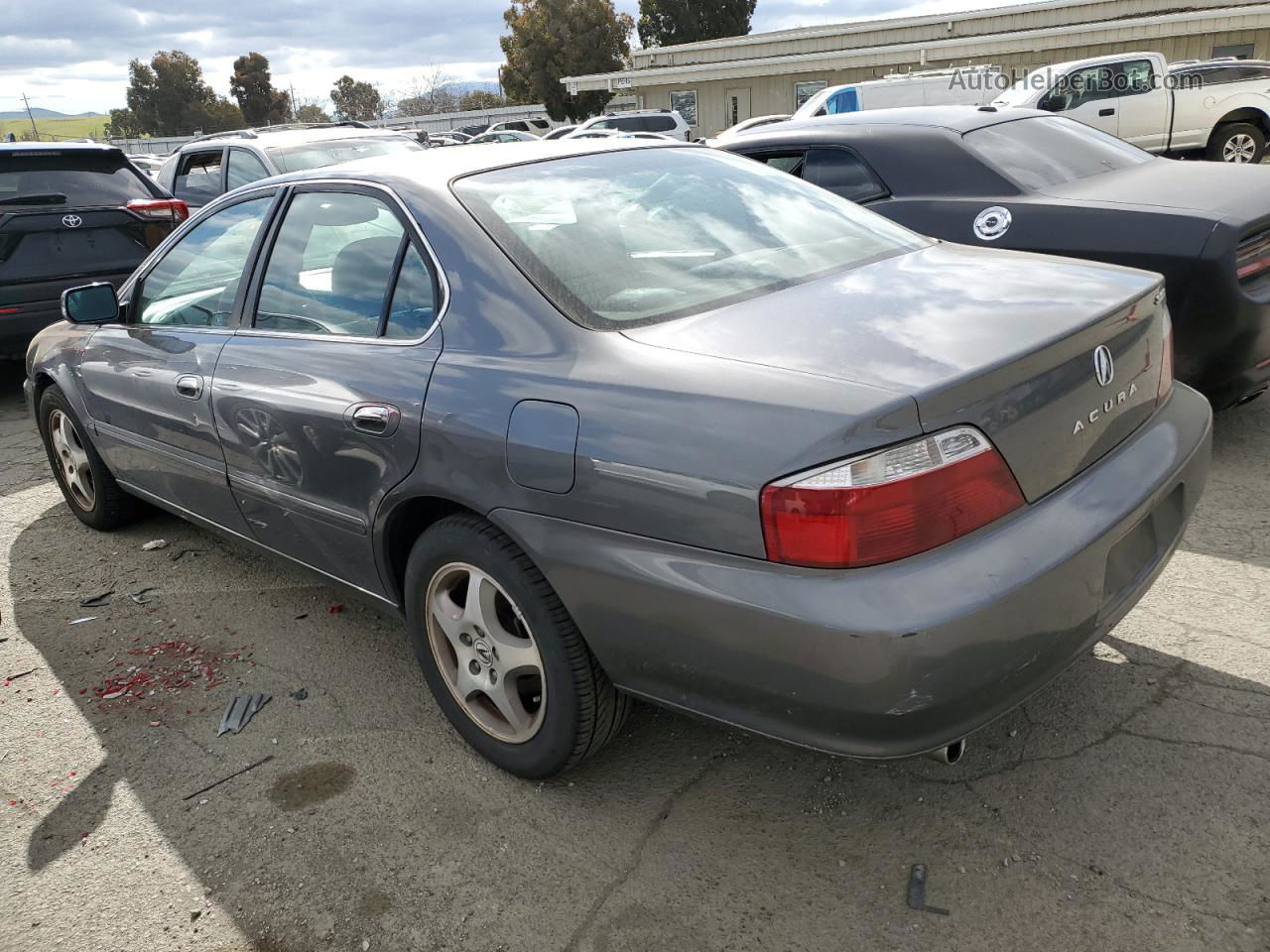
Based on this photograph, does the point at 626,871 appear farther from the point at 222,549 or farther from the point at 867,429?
the point at 222,549

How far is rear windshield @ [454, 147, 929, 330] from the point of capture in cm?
248

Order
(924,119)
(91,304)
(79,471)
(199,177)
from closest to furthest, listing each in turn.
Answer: (91,304), (79,471), (924,119), (199,177)

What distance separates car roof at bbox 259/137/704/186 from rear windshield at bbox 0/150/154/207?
4560 mm

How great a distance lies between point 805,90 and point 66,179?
27321 millimetres

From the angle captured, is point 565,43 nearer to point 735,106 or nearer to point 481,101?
point 735,106

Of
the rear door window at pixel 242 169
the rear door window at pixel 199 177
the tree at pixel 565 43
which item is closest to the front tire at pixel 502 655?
the rear door window at pixel 242 169

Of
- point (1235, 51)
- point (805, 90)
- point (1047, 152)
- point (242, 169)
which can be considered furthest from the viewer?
point (805, 90)

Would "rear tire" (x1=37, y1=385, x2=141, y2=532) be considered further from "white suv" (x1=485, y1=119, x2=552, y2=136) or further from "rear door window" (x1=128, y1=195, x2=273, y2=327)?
"white suv" (x1=485, y1=119, x2=552, y2=136)

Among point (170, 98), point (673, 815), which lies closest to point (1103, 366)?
point (673, 815)

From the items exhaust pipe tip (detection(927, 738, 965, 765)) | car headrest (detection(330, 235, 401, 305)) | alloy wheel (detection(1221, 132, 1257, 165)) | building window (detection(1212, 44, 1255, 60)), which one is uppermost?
building window (detection(1212, 44, 1255, 60))

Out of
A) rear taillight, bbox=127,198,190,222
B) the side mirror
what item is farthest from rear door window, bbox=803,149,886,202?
rear taillight, bbox=127,198,190,222

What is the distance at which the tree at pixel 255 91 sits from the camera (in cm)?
7681

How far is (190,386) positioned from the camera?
3.42m

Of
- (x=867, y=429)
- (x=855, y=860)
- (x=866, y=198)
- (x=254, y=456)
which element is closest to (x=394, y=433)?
(x=254, y=456)
